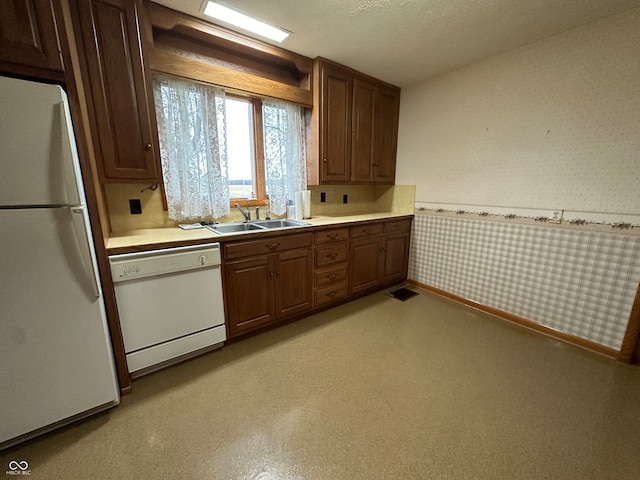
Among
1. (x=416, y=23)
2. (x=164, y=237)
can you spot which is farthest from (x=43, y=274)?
(x=416, y=23)

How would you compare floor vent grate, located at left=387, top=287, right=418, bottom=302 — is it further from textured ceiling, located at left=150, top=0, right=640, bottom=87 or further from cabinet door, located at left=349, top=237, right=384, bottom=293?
textured ceiling, located at left=150, top=0, right=640, bottom=87

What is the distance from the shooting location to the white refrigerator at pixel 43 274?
109 cm

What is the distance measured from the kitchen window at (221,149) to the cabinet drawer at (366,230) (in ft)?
2.49

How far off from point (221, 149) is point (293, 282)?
4.32ft

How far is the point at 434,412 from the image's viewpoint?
1.48 m

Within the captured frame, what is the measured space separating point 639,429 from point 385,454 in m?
1.41

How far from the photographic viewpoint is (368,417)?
1450 mm

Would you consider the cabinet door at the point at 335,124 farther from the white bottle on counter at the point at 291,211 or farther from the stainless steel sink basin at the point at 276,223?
the stainless steel sink basin at the point at 276,223

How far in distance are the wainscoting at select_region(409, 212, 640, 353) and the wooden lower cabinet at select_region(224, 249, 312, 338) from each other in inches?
64.9

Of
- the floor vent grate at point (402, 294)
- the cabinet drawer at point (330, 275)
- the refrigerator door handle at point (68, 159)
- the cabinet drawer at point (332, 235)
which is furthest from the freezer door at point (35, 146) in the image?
the floor vent grate at point (402, 294)

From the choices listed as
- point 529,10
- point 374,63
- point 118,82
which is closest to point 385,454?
point 118,82

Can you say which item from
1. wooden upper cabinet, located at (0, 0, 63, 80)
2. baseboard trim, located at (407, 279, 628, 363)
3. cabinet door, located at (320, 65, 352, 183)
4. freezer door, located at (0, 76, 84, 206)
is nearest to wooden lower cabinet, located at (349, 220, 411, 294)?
baseboard trim, located at (407, 279, 628, 363)

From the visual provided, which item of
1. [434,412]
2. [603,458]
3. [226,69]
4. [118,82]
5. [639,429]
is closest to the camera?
[603,458]

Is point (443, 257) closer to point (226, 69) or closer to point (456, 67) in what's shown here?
point (456, 67)
